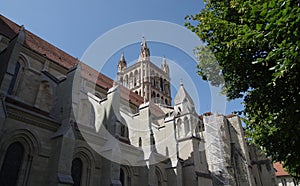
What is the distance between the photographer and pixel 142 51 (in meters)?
40.0

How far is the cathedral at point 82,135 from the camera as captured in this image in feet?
28.9

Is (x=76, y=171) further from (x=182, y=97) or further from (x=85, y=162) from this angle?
(x=182, y=97)

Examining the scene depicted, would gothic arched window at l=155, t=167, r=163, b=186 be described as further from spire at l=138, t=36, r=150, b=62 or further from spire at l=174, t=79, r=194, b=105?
spire at l=138, t=36, r=150, b=62

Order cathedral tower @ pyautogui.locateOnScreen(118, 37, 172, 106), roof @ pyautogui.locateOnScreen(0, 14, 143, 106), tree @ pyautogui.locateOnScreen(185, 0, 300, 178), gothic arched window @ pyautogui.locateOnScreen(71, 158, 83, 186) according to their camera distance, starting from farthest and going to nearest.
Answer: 1. cathedral tower @ pyautogui.locateOnScreen(118, 37, 172, 106)
2. roof @ pyautogui.locateOnScreen(0, 14, 143, 106)
3. gothic arched window @ pyautogui.locateOnScreen(71, 158, 83, 186)
4. tree @ pyautogui.locateOnScreen(185, 0, 300, 178)

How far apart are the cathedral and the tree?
255 inches

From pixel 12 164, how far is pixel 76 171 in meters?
2.93

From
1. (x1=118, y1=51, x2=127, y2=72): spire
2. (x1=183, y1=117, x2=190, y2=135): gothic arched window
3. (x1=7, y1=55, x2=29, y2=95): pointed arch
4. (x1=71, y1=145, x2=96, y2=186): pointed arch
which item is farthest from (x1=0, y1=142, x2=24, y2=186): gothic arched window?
(x1=118, y1=51, x2=127, y2=72): spire

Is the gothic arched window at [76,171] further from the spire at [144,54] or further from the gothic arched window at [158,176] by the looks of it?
the spire at [144,54]

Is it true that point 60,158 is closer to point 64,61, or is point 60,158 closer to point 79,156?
point 79,156

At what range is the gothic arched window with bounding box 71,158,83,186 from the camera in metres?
10.4

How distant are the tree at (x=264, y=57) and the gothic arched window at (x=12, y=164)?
27.9ft

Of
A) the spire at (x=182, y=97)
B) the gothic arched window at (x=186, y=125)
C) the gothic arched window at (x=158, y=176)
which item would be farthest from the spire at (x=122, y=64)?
the gothic arched window at (x=158, y=176)

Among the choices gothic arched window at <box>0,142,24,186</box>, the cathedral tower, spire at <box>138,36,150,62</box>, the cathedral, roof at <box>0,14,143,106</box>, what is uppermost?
spire at <box>138,36,150,62</box>

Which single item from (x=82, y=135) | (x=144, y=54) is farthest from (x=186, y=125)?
(x=144, y=54)
